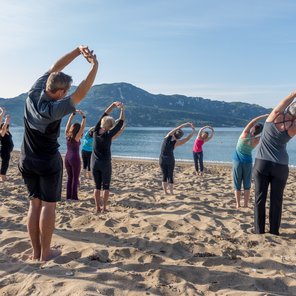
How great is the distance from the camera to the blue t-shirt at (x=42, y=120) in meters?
3.45

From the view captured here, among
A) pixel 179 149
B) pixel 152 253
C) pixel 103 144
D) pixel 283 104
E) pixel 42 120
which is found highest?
pixel 283 104

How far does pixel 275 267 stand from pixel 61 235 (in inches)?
105

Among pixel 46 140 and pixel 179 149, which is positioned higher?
pixel 46 140

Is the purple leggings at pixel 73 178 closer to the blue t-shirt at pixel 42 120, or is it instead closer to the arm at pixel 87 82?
the blue t-shirt at pixel 42 120

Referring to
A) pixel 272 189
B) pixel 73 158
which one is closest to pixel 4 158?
pixel 73 158

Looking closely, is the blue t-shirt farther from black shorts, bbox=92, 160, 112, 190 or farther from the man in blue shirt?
black shorts, bbox=92, 160, 112, 190

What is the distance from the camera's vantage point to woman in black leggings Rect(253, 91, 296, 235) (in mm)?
5211

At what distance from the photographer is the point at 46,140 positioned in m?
3.71

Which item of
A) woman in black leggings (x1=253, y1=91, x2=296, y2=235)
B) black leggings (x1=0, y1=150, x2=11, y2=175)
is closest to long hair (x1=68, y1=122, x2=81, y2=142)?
black leggings (x1=0, y1=150, x2=11, y2=175)

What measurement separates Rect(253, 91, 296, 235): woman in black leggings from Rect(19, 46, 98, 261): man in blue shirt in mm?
2889

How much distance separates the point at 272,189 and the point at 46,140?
327 cm

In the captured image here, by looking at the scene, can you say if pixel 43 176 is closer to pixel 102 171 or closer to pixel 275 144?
pixel 102 171

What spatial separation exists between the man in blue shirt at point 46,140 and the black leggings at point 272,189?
290 centimetres

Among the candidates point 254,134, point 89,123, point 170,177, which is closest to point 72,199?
point 170,177
